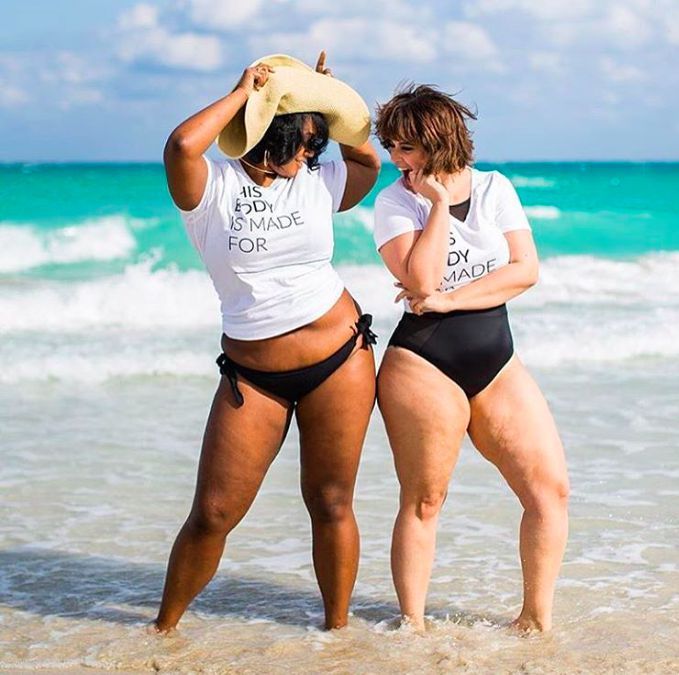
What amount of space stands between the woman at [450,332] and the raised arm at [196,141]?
48 centimetres

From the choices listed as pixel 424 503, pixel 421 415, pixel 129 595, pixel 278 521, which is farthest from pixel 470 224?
pixel 278 521

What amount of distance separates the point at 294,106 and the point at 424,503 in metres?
1.43

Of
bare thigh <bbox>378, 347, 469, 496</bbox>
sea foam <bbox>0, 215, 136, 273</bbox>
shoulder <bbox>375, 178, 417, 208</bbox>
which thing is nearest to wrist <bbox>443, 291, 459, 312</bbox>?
bare thigh <bbox>378, 347, 469, 496</bbox>

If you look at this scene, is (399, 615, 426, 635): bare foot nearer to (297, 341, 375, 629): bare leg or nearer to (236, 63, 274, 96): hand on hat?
(297, 341, 375, 629): bare leg

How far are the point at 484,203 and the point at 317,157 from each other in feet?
1.91

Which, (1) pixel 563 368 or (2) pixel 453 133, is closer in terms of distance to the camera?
(2) pixel 453 133

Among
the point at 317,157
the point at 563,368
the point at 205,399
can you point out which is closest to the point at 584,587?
the point at 317,157

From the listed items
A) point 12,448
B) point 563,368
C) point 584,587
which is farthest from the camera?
point 563,368

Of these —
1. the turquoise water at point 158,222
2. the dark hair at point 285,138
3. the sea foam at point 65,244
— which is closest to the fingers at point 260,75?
the dark hair at point 285,138

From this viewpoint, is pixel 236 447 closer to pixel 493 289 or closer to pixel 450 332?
pixel 450 332

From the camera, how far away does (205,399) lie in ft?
30.4

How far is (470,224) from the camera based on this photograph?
4.08 meters

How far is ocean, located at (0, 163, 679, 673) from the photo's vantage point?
170 inches

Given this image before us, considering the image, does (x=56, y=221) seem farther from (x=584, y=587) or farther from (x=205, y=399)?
(x=584, y=587)
